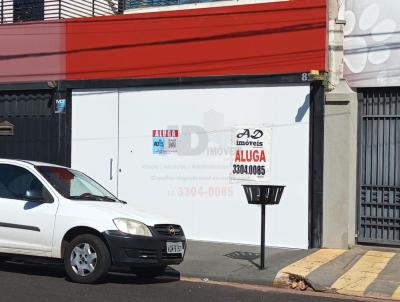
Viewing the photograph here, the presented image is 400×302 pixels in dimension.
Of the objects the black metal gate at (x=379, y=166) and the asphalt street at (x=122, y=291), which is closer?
the asphalt street at (x=122, y=291)

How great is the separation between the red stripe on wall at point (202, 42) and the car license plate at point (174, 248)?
4858 millimetres

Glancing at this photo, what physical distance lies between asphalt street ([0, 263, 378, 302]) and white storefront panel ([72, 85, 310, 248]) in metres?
3.48

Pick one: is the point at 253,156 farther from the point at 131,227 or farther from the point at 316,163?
the point at 131,227

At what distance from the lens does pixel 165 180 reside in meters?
13.3

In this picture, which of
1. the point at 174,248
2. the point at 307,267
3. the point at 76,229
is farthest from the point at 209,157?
the point at 76,229

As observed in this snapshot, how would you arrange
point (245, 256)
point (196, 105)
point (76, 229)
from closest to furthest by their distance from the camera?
point (76, 229) → point (245, 256) → point (196, 105)

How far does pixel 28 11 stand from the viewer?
1630 cm

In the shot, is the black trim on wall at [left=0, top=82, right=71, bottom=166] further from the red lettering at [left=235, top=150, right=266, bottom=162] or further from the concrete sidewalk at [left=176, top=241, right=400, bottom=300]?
the red lettering at [left=235, top=150, right=266, bottom=162]

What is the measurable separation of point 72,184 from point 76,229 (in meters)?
1.00

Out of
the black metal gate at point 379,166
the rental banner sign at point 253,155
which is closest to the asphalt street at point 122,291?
the rental banner sign at point 253,155

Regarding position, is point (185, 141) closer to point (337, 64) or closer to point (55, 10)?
point (337, 64)

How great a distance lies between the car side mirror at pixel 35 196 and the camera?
27.9 ft

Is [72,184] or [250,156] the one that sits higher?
[250,156]

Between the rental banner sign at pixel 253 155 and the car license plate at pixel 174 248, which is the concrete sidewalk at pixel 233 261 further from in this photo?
the rental banner sign at pixel 253 155
